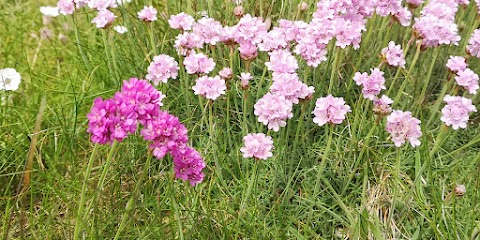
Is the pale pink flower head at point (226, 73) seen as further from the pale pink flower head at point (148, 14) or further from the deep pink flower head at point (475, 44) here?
the deep pink flower head at point (475, 44)

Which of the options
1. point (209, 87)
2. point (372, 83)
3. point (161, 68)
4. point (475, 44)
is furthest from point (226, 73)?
point (475, 44)

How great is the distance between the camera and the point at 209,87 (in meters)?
1.56

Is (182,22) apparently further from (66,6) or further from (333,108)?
(333,108)

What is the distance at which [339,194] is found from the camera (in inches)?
69.1

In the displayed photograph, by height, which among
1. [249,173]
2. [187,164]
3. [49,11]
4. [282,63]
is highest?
[282,63]

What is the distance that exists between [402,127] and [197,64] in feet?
2.05

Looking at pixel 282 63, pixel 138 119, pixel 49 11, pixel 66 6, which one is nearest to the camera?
pixel 138 119

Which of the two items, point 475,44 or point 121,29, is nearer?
point 475,44

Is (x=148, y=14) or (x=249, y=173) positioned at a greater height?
(x=148, y=14)

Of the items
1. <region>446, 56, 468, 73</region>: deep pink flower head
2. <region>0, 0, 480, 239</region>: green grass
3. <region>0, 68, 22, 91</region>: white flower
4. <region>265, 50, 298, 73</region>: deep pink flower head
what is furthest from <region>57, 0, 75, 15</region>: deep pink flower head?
<region>446, 56, 468, 73</region>: deep pink flower head

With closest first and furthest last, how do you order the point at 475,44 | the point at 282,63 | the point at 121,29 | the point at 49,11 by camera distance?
the point at 282,63, the point at 475,44, the point at 121,29, the point at 49,11

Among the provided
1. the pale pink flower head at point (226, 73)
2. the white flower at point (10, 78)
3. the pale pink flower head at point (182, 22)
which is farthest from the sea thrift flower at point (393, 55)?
the white flower at point (10, 78)

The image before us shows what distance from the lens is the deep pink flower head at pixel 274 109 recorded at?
1.44 meters

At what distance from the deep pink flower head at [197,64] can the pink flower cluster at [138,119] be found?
407mm
